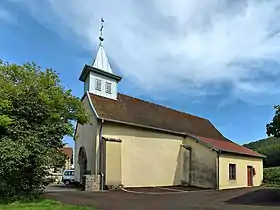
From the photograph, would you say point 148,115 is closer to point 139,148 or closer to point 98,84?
point 139,148

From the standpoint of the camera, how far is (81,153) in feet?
90.8

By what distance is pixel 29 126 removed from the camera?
14789 mm

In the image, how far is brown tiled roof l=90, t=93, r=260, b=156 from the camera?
2623 centimetres

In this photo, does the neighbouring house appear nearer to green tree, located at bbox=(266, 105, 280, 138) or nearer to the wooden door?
the wooden door

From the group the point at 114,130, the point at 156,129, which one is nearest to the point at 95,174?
the point at 114,130

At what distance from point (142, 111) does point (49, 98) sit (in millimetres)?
14839

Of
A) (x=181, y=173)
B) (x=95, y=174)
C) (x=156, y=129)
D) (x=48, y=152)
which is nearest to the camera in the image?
(x=48, y=152)

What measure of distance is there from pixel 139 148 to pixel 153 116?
14.8ft

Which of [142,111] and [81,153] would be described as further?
[142,111]

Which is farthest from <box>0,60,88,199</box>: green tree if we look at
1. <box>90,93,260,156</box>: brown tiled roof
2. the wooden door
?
the wooden door

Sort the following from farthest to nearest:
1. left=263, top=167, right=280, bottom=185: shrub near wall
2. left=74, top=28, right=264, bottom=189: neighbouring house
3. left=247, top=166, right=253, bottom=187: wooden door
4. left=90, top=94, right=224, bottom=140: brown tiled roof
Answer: left=263, top=167, right=280, bottom=185: shrub near wall < left=247, top=166, right=253, bottom=187: wooden door < left=90, top=94, right=224, bottom=140: brown tiled roof < left=74, top=28, right=264, bottom=189: neighbouring house

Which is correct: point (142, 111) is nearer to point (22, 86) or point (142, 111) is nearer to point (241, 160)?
point (241, 160)

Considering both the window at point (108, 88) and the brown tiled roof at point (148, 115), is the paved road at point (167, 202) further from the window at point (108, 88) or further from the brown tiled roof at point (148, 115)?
the window at point (108, 88)

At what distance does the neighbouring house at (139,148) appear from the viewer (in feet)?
79.9
